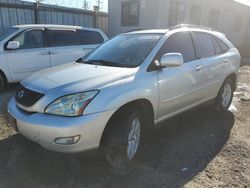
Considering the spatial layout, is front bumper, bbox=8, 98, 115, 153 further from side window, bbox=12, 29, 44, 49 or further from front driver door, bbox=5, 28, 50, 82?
side window, bbox=12, 29, 44, 49

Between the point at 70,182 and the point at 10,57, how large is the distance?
173 inches

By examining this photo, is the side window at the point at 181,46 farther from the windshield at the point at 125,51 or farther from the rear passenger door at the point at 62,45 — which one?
the rear passenger door at the point at 62,45

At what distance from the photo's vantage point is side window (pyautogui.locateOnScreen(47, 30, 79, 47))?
23.1ft

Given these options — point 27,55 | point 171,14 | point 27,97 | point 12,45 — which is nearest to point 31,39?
point 27,55

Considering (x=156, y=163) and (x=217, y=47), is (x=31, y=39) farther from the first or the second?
(x=156, y=163)

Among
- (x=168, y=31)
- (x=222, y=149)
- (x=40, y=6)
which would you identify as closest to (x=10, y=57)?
(x=168, y=31)

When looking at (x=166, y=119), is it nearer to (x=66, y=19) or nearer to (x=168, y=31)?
(x=168, y=31)

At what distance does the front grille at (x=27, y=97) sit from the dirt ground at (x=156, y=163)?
78 centimetres

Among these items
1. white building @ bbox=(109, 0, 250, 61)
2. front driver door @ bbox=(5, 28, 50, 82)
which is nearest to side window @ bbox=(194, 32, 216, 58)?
Result: front driver door @ bbox=(5, 28, 50, 82)

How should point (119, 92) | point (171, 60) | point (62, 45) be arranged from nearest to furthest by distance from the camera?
point (119, 92), point (171, 60), point (62, 45)

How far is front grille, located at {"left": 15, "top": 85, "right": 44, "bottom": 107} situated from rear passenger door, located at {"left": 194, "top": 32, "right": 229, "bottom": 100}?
2750mm

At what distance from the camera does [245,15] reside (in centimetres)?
2366

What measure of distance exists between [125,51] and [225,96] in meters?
2.58

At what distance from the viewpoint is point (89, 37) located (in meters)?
7.87
